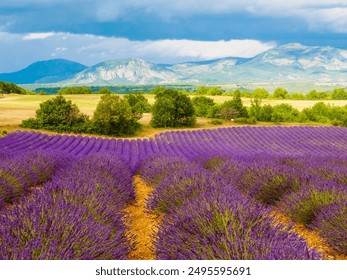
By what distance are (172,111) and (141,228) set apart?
109ft

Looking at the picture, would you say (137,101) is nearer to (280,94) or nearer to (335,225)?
(335,225)

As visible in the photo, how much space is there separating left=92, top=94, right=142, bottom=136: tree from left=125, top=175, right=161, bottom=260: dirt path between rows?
25.2 m

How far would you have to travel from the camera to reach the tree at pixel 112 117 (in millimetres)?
32656

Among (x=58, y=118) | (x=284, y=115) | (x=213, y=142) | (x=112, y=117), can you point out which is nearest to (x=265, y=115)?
(x=284, y=115)

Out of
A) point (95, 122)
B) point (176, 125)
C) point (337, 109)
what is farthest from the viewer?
point (337, 109)

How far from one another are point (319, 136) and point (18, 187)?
2586cm

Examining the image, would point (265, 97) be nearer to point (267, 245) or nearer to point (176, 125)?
point (176, 125)

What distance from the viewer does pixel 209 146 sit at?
24.1 metres

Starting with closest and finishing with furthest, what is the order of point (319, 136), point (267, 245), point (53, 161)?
point (267, 245)
point (53, 161)
point (319, 136)

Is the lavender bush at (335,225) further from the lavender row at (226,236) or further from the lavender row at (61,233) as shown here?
the lavender row at (61,233)

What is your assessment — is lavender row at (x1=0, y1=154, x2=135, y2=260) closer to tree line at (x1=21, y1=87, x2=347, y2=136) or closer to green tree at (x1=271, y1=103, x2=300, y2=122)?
tree line at (x1=21, y1=87, x2=347, y2=136)

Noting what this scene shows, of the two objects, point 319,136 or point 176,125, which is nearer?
point 319,136

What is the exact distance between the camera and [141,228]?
541cm

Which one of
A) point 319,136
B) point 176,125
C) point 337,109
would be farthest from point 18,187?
point 337,109
